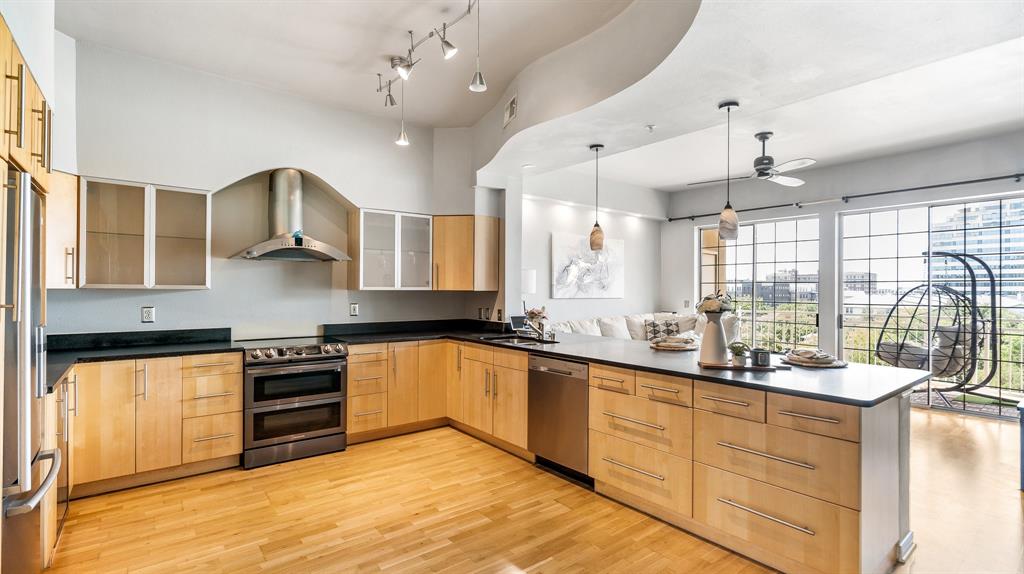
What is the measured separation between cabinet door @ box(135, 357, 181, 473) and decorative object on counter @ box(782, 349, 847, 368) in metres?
3.96

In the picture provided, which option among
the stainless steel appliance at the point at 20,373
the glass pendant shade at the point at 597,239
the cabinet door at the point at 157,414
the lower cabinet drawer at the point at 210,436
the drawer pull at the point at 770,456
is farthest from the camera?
the glass pendant shade at the point at 597,239

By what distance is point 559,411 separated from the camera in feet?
11.1

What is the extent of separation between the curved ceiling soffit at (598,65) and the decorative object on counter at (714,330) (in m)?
1.28

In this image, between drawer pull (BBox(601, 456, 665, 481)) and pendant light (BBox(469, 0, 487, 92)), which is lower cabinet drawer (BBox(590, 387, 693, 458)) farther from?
pendant light (BBox(469, 0, 487, 92))

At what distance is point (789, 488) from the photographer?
7.12 ft

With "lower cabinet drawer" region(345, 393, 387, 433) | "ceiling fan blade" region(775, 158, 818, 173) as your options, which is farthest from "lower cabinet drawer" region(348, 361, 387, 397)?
"ceiling fan blade" region(775, 158, 818, 173)

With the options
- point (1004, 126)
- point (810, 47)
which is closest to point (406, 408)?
point (810, 47)

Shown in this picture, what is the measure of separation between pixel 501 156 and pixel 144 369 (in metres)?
3.09

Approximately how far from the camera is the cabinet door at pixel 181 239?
11.6 feet

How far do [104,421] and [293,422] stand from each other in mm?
1143

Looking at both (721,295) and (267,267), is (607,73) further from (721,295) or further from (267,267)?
(267,267)

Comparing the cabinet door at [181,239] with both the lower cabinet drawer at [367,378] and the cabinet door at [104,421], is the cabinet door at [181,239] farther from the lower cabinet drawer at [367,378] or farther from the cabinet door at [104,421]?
the lower cabinet drawer at [367,378]

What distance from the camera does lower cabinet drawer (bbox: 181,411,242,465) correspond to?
11.0ft

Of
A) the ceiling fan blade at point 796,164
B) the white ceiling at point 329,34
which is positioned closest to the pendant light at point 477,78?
the white ceiling at point 329,34
